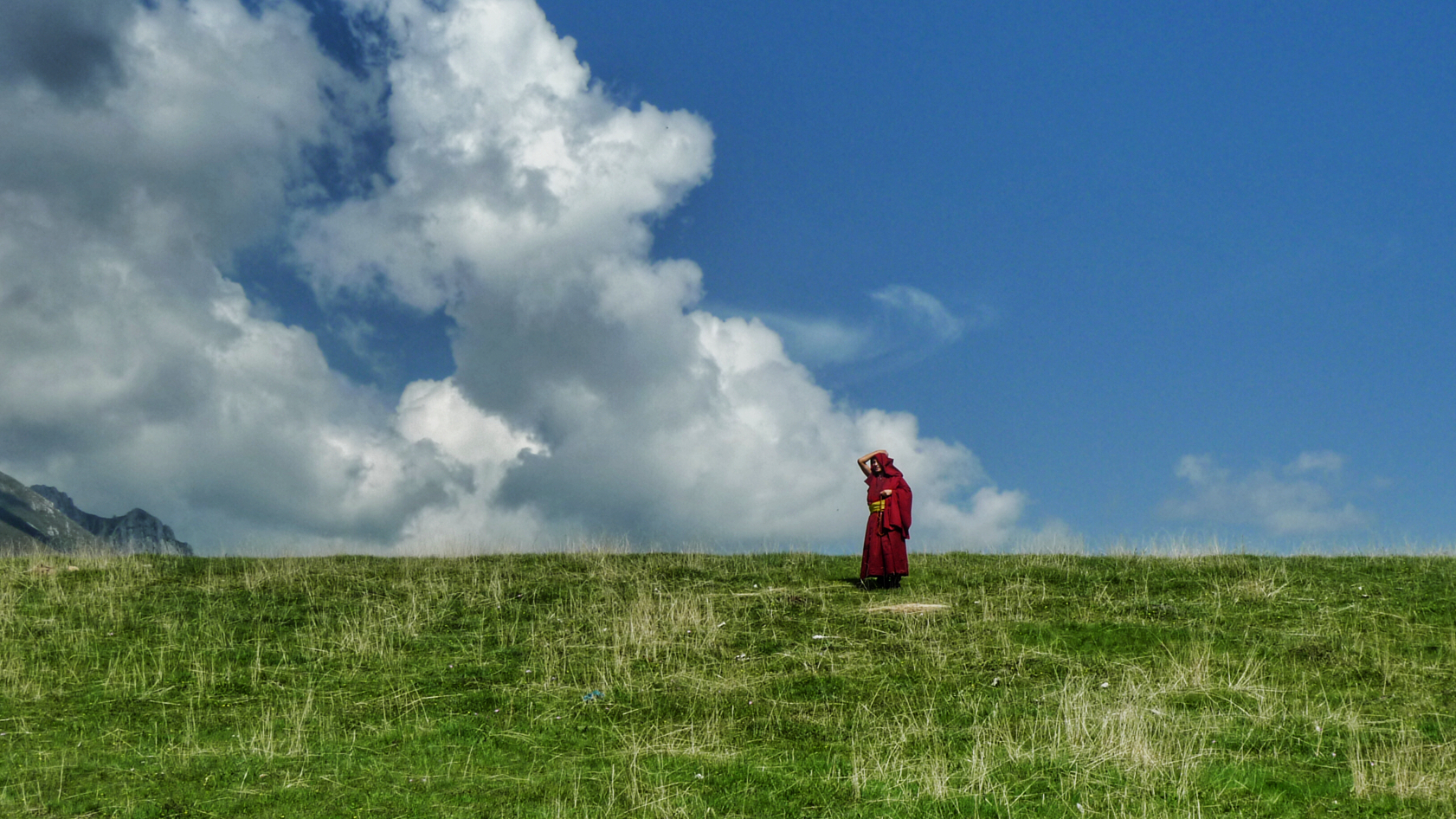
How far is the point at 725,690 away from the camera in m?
15.2

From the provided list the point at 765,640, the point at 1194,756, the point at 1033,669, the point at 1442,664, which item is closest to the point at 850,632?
the point at 765,640

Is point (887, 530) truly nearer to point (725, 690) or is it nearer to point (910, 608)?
point (910, 608)

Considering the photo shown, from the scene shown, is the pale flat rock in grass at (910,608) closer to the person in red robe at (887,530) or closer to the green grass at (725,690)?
the green grass at (725,690)

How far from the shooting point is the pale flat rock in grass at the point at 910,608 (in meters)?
19.6

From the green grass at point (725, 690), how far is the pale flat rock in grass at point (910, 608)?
0.22 metres

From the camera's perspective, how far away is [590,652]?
57.7ft

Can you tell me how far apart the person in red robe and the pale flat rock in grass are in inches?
81.9

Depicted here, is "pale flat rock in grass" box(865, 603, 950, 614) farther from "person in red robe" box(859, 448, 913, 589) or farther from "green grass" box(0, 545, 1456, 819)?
"person in red robe" box(859, 448, 913, 589)

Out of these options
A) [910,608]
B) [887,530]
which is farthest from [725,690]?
[887,530]

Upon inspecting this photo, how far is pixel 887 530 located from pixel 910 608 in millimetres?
2694

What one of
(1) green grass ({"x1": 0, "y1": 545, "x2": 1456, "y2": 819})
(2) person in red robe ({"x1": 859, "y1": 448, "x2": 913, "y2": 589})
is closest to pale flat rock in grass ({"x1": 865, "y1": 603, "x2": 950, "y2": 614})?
(1) green grass ({"x1": 0, "y1": 545, "x2": 1456, "y2": 819})

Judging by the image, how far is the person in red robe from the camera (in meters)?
22.2

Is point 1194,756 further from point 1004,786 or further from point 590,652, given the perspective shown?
point 590,652

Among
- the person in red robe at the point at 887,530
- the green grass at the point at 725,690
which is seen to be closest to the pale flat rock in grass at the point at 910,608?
the green grass at the point at 725,690
